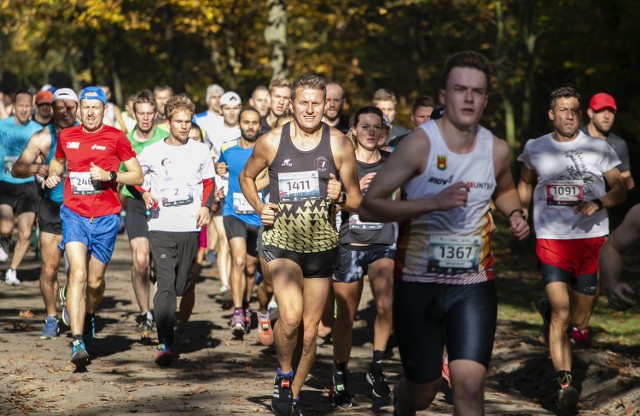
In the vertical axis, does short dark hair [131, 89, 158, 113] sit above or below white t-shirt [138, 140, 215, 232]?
above

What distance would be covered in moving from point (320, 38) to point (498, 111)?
9079mm

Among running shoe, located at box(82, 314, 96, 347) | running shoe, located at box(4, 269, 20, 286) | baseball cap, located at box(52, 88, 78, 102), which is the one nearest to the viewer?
running shoe, located at box(82, 314, 96, 347)

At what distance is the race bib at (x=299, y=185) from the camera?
25.4ft

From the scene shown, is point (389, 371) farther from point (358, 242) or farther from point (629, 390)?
point (629, 390)

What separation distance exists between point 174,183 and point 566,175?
345 centimetres

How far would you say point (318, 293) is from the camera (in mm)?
7887

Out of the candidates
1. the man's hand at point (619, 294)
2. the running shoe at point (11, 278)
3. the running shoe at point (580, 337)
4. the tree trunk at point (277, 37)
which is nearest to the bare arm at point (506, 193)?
the man's hand at point (619, 294)

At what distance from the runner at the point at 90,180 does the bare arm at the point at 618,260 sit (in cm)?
542

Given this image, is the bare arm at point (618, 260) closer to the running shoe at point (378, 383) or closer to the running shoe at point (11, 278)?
the running shoe at point (378, 383)

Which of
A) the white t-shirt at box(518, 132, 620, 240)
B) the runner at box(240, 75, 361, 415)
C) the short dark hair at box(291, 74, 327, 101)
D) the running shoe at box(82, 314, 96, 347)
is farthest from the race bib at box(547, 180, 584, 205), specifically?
the running shoe at box(82, 314, 96, 347)

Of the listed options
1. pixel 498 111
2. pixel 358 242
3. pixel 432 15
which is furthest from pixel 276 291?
pixel 432 15

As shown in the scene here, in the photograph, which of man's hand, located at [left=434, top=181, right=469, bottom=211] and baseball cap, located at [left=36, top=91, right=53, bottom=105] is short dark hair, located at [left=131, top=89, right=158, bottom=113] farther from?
man's hand, located at [left=434, top=181, right=469, bottom=211]

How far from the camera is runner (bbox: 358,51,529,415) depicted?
234 inches

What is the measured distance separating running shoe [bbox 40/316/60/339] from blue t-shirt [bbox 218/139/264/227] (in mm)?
2121
